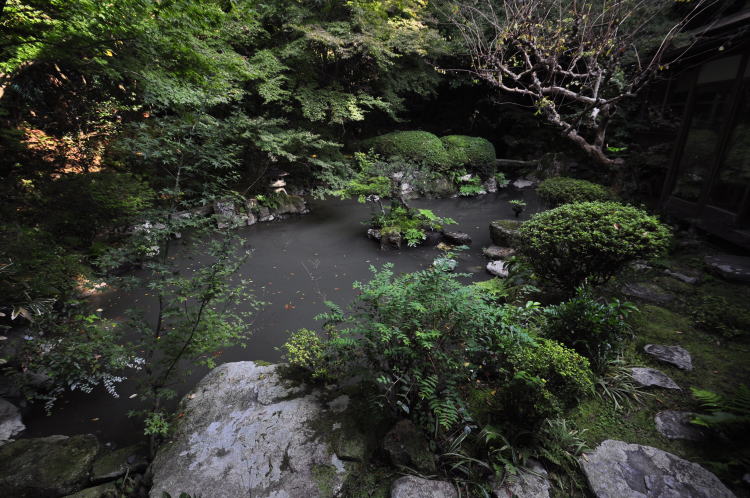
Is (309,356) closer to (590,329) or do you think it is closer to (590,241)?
(590,329)

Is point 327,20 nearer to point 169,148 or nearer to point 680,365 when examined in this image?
point 169,148

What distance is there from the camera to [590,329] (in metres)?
3.38

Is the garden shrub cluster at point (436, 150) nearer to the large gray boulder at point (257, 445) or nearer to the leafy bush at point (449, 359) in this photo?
the leafy bush at point (449, 359)

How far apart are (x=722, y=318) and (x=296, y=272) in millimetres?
6730

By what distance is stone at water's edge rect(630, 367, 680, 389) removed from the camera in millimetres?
3223

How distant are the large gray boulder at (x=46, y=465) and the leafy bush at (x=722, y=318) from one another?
670 centimetres

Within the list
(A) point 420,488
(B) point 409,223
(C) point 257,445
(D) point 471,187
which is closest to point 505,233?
(B) point 409,223

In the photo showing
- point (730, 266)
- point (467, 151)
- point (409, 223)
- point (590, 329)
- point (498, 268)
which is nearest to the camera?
point (590, 329)

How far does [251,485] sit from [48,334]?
253 centimetres

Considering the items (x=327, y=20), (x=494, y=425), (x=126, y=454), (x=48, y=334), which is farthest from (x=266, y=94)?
(x=494, y=425)

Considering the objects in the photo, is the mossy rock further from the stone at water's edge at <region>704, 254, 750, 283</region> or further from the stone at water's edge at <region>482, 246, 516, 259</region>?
the stone at water's edge at <region>704, 254, 750, 283</region>

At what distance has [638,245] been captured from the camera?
12.4 feet

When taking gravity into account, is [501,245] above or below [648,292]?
below

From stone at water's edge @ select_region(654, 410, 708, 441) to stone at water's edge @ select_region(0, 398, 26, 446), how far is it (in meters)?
6.16
